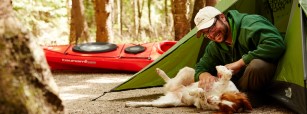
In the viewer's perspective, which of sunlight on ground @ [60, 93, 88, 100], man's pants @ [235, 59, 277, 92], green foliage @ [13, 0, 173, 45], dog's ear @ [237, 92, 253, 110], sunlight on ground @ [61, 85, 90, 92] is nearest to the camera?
dog's ear @ [237, 92, 253, 110]

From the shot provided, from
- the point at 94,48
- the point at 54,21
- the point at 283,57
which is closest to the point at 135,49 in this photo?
the point at 94,48

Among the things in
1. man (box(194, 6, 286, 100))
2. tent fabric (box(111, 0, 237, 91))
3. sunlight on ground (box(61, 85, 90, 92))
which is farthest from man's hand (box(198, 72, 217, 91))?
sunlight on ground (box(61, 85, 90, 92))

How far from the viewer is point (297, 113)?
3367 millimetres

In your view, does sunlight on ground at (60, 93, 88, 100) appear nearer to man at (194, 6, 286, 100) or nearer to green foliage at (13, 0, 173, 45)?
man at (194, 6, 286, 100)

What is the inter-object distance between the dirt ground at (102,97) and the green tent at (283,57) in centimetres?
15

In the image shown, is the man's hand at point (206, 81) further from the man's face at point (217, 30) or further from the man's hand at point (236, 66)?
the man's face at point (217, 30)

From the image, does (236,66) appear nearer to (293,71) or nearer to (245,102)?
(245,102)

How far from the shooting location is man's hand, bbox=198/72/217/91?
369 cm

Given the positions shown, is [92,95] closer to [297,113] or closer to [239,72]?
[239,72]

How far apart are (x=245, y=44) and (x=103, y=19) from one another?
560 cm

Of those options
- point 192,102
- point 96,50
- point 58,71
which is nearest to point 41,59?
point 192,102

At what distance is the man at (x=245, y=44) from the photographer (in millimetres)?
3504

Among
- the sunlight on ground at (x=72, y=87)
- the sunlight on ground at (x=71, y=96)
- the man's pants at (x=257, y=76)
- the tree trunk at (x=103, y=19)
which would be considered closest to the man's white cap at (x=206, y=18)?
the man's pants at (x=257, y=76)

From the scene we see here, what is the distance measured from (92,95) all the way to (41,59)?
3.00 metres
